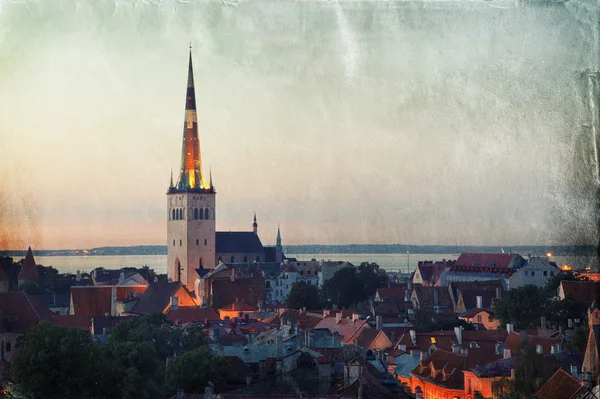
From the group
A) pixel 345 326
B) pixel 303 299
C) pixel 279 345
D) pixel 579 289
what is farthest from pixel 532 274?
pixel 279 345

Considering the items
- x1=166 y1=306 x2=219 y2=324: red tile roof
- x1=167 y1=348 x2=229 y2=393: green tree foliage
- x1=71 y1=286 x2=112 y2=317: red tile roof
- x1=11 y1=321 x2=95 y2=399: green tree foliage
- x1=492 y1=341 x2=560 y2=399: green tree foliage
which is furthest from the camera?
x1=71 y1=286 x2=112 y2=317: red tile roof

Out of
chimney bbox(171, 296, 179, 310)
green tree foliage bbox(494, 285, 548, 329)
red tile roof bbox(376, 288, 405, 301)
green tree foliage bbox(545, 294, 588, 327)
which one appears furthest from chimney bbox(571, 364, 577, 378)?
chimney bbox(171, 296, 179, 310)

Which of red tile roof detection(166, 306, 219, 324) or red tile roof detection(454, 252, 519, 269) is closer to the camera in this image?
red tile roof detection(166, 306, 219, 324)

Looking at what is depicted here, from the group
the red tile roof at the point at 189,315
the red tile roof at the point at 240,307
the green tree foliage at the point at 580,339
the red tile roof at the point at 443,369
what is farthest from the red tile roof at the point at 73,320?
the green tree foliage at the point at 580,339

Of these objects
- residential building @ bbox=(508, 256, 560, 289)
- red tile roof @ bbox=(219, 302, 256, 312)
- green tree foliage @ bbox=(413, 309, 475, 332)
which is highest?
residential building @ bbox=(508, 256, 560, 289)

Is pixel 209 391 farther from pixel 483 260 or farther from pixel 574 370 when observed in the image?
pixel 483 260

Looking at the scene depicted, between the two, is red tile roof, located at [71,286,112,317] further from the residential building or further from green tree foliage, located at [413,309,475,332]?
green tree foliage, located at [413,309,475,332]
